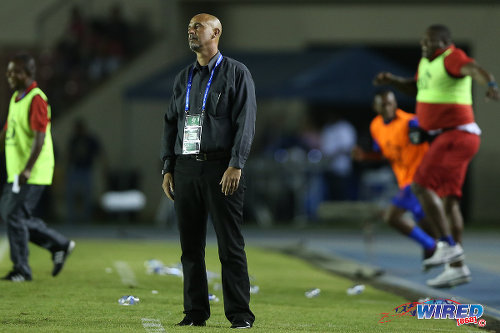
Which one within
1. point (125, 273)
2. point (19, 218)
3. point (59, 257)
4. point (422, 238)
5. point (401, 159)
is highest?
point (401, 159)

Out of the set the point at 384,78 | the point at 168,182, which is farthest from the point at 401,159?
the point at 168,182

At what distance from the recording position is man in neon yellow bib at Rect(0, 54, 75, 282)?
36.8 feet

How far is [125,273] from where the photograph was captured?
42.5ft

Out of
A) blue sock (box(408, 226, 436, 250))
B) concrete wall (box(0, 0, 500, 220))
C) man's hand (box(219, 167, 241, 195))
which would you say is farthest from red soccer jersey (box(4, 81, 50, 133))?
concrete wall (box(0, 0, 500, 220))

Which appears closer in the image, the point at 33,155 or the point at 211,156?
the point at 211,156

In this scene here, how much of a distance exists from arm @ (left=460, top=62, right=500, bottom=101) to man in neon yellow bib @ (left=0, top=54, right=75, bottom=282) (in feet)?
12.9

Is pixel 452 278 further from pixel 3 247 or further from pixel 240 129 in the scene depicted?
pixel 3 247

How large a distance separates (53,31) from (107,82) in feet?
6.09

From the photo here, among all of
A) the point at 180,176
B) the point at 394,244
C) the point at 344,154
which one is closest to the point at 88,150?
the point at 344,154

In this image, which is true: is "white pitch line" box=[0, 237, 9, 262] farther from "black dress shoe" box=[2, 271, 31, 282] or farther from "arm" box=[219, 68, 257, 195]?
"arm" box=[219, 68, 257, 195]

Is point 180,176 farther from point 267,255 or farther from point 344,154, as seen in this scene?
point 344,154

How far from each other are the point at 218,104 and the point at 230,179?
20.6 inches

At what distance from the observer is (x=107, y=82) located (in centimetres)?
2734

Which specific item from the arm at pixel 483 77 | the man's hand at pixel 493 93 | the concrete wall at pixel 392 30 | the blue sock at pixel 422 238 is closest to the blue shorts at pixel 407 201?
the blue sock at pixel 422 238
